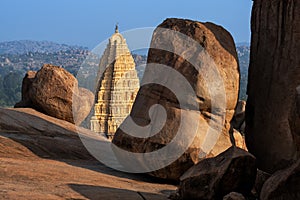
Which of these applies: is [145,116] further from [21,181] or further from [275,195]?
[275,195]

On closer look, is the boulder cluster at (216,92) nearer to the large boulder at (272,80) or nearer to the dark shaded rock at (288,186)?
the large boulder at (272,80)

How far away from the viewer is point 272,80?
13.0 m

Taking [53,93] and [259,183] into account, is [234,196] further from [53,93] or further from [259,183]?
[53,93]

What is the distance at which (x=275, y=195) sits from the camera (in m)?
9.12

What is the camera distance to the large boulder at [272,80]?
40.9ft

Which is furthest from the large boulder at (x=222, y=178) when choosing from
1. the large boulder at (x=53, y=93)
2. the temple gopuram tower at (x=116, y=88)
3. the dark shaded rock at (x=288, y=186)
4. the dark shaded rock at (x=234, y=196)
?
the temple gopuram tower at (x=116, y=88)

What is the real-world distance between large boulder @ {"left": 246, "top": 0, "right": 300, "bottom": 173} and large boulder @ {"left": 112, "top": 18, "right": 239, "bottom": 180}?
0.47 metres

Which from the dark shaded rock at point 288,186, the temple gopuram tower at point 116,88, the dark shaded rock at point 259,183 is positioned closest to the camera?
the dark shaded rock at point 288,186

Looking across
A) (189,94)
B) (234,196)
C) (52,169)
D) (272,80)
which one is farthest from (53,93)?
(234,196)

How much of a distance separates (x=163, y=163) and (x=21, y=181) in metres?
3.01

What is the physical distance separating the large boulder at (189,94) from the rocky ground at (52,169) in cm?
75

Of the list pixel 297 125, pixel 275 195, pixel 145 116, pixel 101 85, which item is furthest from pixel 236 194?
pixel 101 85

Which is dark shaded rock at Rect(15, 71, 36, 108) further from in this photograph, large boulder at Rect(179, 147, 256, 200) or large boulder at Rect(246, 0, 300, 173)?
large boulder at Rect(179, 147, 256, 200)

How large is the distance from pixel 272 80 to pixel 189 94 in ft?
5.52
